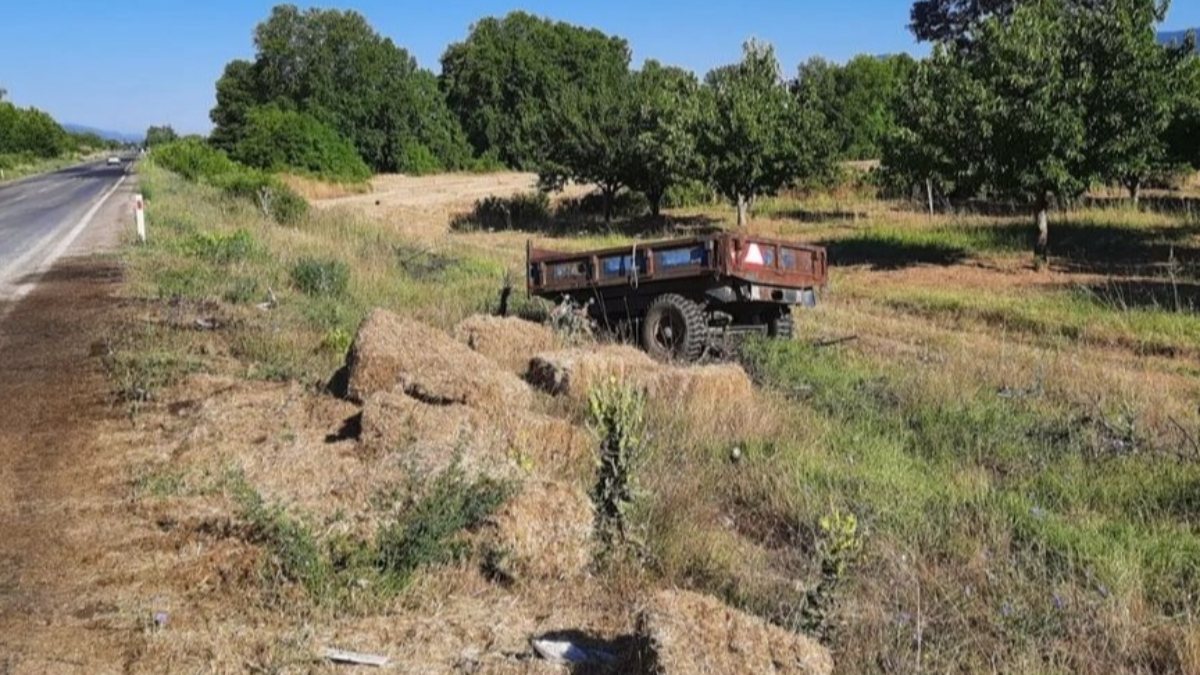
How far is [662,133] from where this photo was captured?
39.4 m

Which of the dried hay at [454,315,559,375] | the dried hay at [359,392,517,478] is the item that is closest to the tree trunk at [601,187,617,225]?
the dried hay at [454,315,559,375]

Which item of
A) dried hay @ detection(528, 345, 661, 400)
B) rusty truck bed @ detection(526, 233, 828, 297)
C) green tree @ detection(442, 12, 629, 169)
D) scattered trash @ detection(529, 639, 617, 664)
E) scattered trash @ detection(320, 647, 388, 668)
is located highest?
green tree @ detection(442, 12, 629, 169)

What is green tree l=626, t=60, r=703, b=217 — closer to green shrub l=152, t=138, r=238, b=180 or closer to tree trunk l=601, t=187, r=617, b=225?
tree trunk l=601, t=187, r=617, b=225

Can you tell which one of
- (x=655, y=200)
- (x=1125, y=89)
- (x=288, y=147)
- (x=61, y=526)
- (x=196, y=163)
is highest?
(x=1125, y=89)

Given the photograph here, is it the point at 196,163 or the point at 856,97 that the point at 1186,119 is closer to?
the point at 856,97

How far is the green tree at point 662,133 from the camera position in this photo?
36.4 metres

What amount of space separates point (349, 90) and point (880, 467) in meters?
98.1

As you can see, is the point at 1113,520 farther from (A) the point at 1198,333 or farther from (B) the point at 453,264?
(B) the point at 453,264

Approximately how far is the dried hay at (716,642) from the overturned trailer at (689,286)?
8528 millimetres

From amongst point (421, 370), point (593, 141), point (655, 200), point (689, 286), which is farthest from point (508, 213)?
point (421, 370)

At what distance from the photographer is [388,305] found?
Result: 534 inches

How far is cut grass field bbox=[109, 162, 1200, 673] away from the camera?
4.47m

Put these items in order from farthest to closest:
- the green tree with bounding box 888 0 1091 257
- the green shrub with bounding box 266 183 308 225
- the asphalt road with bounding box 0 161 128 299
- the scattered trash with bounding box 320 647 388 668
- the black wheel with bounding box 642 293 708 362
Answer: the green shrub with bounding box 266 183 308 225, the green tree with bounding box 888 0 1091 257, the asphalt road with bounding box 0 161 128 299, the black wheel with bounding box 642 293 708 362, the scattered trash with bounding box 320 647 388 668

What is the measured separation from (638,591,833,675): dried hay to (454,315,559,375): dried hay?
21.7 feet
